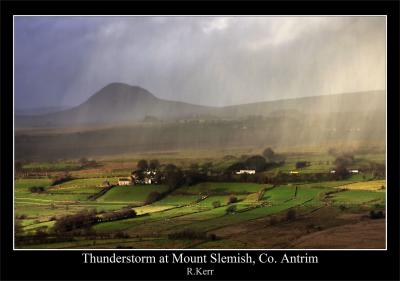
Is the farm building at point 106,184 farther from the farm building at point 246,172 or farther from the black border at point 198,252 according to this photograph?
the farm building at point 246,172

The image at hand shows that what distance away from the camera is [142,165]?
754cm

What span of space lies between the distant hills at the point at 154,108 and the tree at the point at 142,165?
62cm

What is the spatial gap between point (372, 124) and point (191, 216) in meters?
2.90

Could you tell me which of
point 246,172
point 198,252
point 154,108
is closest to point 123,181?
point 154,108

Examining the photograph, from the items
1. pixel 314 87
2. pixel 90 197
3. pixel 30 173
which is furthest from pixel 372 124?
pixel 30 173

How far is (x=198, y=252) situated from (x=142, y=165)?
1.49m

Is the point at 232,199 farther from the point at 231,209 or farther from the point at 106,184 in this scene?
the point at 106,184

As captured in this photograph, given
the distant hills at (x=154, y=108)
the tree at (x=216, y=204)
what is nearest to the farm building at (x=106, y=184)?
the distant hills at (x=154, y=108)

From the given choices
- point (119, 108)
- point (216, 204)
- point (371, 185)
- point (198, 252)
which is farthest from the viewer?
point (119, 108)

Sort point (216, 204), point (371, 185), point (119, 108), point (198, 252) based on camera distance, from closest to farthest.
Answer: point (198, 252)
point (371, 185)
point (216, 204)
point (119, 108)

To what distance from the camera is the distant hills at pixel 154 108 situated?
7.52 m

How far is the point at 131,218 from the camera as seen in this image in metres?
7.41

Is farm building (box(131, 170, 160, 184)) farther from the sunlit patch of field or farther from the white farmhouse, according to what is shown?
the sunlit patch of field
